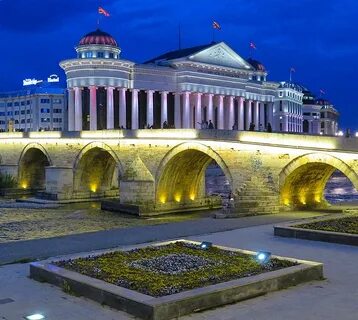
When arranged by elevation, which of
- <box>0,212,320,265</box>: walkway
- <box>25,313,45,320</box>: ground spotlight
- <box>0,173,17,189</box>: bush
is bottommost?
<box>25,313,45,320</box>: ground spotlight

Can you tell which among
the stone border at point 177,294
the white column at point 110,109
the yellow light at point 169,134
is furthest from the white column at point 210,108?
the stone border at point 177,294

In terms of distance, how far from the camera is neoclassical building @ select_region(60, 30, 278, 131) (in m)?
61.0

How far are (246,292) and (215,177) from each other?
50177 mm

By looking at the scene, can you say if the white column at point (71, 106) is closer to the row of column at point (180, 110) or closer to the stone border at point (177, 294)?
the row of column at point (180, 110)

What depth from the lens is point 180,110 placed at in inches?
2729

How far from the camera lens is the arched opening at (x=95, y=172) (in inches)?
1473

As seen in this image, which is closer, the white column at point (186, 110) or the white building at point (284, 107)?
the white column at point (186, 110)

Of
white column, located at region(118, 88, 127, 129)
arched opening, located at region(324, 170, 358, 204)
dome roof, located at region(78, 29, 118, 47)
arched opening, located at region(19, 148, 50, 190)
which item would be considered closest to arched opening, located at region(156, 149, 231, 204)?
arched opening, located at region(324, 170, 358, 204)

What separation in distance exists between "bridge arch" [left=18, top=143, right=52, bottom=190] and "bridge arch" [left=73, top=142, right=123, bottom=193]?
20.3 ft

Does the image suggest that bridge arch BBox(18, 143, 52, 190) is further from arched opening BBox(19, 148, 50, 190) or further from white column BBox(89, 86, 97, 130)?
white column BBox(89, 86, 97, 130)

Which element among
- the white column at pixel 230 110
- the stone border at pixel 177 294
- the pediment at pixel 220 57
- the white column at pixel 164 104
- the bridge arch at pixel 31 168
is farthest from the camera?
the white column at pixel 230 110

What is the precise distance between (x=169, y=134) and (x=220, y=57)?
45125 mm

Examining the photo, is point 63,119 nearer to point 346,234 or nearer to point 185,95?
point 185,95

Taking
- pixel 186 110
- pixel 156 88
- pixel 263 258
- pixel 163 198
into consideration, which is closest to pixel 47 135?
pixel 163 198
